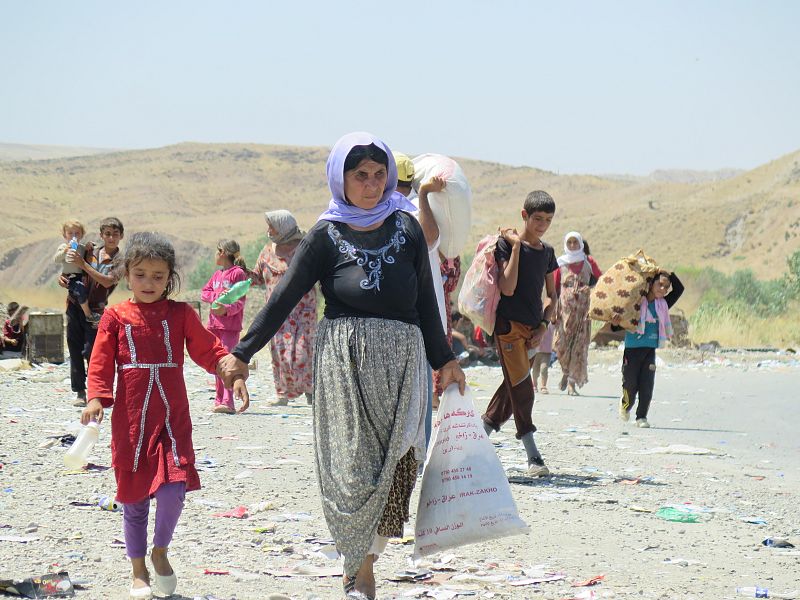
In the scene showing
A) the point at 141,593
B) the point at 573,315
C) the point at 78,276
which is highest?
the point at 78,276

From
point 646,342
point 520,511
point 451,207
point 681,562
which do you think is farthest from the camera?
point 646,342

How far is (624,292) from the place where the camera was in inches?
433

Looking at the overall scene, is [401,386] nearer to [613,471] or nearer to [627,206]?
[613,471]

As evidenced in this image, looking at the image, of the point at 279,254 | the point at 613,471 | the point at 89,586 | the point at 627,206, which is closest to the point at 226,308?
the point at 279,254

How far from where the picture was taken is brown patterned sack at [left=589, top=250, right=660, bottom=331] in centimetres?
1095

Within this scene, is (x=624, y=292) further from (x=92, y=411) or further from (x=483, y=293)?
(x=92, y=411)

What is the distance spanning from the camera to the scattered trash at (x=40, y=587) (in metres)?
4.57

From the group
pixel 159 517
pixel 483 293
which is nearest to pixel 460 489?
pixel 159 517

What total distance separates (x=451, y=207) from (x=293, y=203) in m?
91.8

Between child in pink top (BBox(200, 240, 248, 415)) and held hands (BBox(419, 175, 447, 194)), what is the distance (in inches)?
219

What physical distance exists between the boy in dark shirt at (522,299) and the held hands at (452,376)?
2.52 meters

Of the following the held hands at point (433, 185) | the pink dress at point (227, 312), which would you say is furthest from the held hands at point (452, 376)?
the pink dress at point (227, 312)

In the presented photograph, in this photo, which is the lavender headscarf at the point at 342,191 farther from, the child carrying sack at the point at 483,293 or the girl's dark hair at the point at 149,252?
the child carrying sack at the point at 483,293

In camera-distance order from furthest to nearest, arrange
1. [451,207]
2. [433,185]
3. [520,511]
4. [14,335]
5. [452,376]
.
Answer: [14,335] < [520,511] < [451,207] < [433,185] < [452,376]
